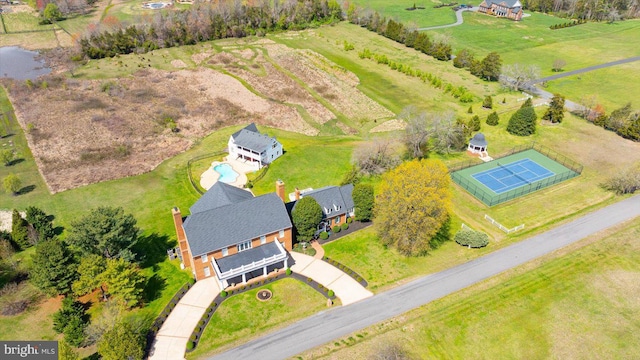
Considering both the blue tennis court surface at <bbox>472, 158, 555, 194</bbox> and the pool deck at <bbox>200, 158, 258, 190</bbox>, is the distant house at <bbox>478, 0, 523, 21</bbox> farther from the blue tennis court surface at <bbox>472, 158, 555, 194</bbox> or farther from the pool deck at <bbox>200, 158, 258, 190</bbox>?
the pool deck at <bbox>200, 158, 258, 190</bbox>

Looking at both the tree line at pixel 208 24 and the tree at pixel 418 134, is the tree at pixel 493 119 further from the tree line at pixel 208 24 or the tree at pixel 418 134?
the tree line at pixel 208 24

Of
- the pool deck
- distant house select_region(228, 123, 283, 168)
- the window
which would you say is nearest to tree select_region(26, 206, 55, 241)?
the pool deck

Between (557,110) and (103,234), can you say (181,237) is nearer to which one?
(103,234)

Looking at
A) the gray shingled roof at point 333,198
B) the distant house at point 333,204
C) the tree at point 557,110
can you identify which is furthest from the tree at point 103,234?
the tree at point 557,110

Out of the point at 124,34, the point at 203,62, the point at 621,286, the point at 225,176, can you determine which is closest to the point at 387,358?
the point at 621,286

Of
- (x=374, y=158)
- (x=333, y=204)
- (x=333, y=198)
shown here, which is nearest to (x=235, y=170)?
(x=333, y=198)

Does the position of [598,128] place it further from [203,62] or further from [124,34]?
[124,34]
